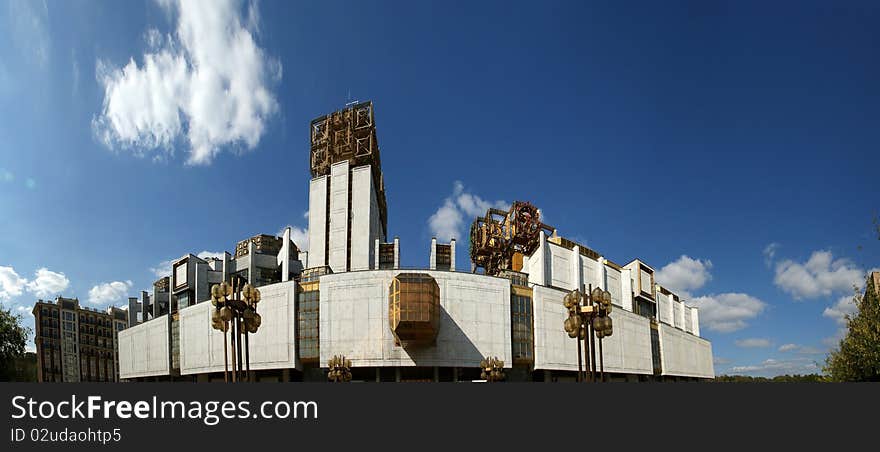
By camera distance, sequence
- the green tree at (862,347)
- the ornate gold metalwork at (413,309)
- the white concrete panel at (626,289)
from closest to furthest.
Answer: the green tree at (862,347) < the ornate gold metalwork at (413,309) < the white concrete panel at (626,289)

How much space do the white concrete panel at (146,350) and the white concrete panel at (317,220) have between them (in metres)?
22.3

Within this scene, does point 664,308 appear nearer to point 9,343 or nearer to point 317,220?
point 317,220

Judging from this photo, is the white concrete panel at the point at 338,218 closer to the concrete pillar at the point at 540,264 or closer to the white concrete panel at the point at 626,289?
the concrete pillar at the point at 540,264

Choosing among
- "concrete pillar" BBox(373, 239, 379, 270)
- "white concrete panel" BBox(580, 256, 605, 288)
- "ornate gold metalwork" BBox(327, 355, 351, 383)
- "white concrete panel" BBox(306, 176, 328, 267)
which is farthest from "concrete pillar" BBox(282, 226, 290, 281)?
"white concrete panel" BBox(580, 256, 605, 288)

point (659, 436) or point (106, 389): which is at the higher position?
point (106, 389)

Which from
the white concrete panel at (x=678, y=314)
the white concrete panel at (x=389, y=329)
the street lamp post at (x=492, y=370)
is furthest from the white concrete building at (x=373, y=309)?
the white concrete panel at (x=678, y=314)

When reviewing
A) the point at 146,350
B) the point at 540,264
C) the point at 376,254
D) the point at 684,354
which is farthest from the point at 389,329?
the point at 684,354

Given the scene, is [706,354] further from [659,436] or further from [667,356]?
[659,436]

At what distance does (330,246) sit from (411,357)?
27686mm

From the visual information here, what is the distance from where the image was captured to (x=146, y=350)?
76.8 meters

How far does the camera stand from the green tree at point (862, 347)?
4034 cm

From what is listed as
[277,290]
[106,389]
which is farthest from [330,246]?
[106,389]

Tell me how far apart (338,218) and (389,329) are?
27231 millimetres

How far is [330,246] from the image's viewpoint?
77562mm
